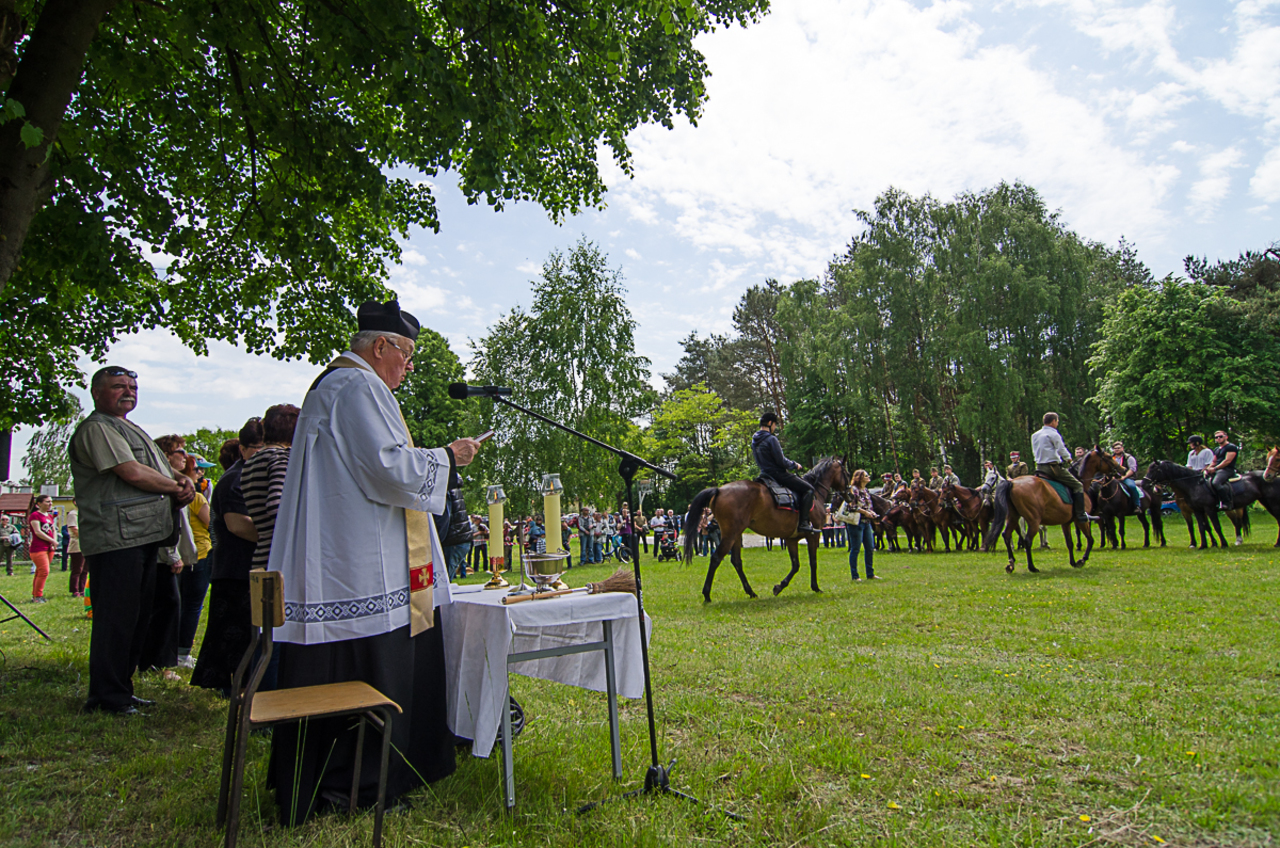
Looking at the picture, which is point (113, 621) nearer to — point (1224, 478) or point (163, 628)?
point (163, 628)

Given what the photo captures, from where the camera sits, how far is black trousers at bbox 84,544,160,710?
14.3 feet

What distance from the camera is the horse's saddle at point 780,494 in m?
10.8

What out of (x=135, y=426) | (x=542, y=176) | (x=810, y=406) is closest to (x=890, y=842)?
(x=135, y=426)

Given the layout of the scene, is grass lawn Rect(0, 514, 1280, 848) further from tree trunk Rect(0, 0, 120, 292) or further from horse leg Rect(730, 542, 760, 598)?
horse leg Rect(730, 542, 760, 598)

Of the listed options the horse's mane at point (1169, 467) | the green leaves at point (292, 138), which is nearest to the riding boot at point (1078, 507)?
the horse's mane at point (1169, 467)

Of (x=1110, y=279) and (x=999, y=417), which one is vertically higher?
(x=1110, y=279)

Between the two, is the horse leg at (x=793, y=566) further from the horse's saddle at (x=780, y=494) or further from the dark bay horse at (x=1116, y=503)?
the dark bay horse at (x=1116, y=503)

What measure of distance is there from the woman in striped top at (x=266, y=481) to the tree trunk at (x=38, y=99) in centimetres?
166

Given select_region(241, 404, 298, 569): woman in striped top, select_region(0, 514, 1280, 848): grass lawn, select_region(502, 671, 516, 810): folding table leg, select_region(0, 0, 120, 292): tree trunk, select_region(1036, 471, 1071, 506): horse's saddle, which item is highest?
select_region(0, 0, 120, 292): tree trunk

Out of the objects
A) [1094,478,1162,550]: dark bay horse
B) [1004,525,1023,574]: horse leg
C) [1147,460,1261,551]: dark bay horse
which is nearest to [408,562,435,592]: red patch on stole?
[1004,525,1023,574]: horse leg

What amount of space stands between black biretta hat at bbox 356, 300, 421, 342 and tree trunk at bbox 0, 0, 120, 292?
2422 mm

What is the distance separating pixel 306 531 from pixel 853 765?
2.76 m

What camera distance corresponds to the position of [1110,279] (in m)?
37.3

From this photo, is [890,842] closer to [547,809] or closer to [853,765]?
[853,765]
